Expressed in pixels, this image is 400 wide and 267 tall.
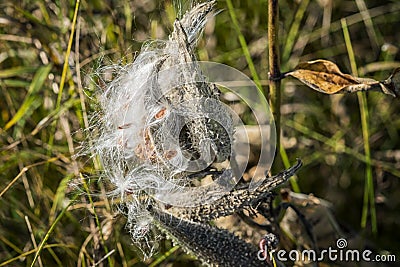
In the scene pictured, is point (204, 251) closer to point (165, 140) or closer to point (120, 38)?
point (165, 140)

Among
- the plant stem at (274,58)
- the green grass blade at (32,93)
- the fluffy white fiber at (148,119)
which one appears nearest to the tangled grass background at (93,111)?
the green grass blade at (32,93)

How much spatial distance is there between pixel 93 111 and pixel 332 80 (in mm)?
569

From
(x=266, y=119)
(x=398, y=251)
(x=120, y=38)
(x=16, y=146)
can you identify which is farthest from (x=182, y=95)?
(x=398, y=251)

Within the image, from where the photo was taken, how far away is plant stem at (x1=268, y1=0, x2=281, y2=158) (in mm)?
934

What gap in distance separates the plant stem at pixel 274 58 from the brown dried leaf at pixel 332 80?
0.04 metres

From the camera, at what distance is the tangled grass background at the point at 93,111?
1.40 meters

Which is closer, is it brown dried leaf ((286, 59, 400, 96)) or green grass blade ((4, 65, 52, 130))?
brown dried leaf ((286, 59, 400, 96))

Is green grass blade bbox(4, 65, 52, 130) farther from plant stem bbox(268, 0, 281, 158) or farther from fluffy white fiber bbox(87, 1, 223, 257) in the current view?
plant stem bbox(268, 0, 281, 158)
